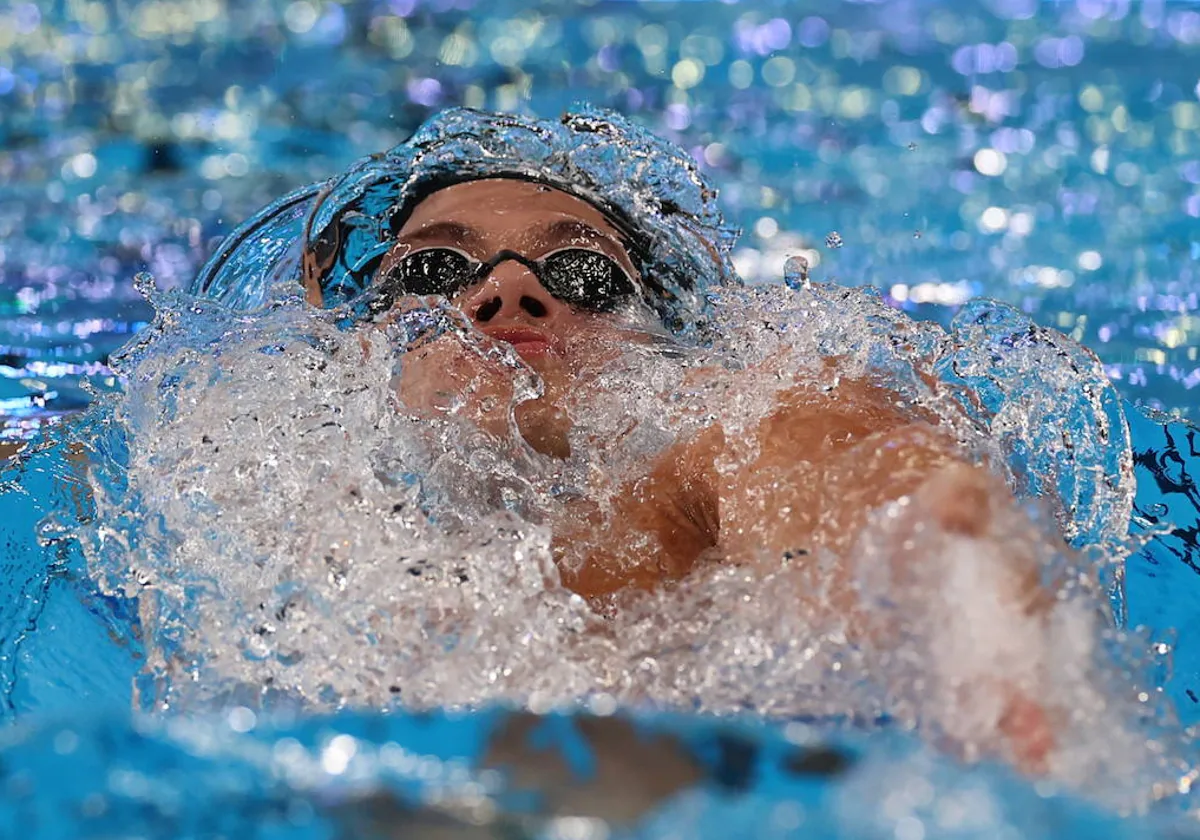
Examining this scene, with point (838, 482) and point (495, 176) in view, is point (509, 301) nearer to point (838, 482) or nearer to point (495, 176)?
Result: point (495, 176)

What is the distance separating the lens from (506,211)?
1928mm

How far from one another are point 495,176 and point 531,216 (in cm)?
15

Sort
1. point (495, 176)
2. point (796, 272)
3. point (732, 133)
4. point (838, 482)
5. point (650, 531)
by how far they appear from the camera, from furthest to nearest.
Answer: point (732, 133), point (495, 176), point (796, 272), point (650, 531), point (838, 482)

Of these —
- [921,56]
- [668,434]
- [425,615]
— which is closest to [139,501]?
[425,615]

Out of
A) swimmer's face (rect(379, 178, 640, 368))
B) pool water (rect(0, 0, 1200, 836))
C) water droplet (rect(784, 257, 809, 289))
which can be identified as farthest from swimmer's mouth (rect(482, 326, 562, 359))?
pool water (rect(0, 0, 1200, 836))

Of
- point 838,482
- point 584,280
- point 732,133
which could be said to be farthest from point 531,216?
point 732,133

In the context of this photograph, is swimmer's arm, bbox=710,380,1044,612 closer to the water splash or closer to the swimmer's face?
the water splash

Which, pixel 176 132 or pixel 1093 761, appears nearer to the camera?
pixel 1093 761

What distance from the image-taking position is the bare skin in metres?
1.04

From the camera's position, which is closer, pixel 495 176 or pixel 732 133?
pixel 495 176

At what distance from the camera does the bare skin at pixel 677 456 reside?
1041 mm

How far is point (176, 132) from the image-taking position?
3.79 meters

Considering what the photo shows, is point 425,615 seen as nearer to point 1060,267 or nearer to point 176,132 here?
point 1060,267

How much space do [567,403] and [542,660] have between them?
608mm
